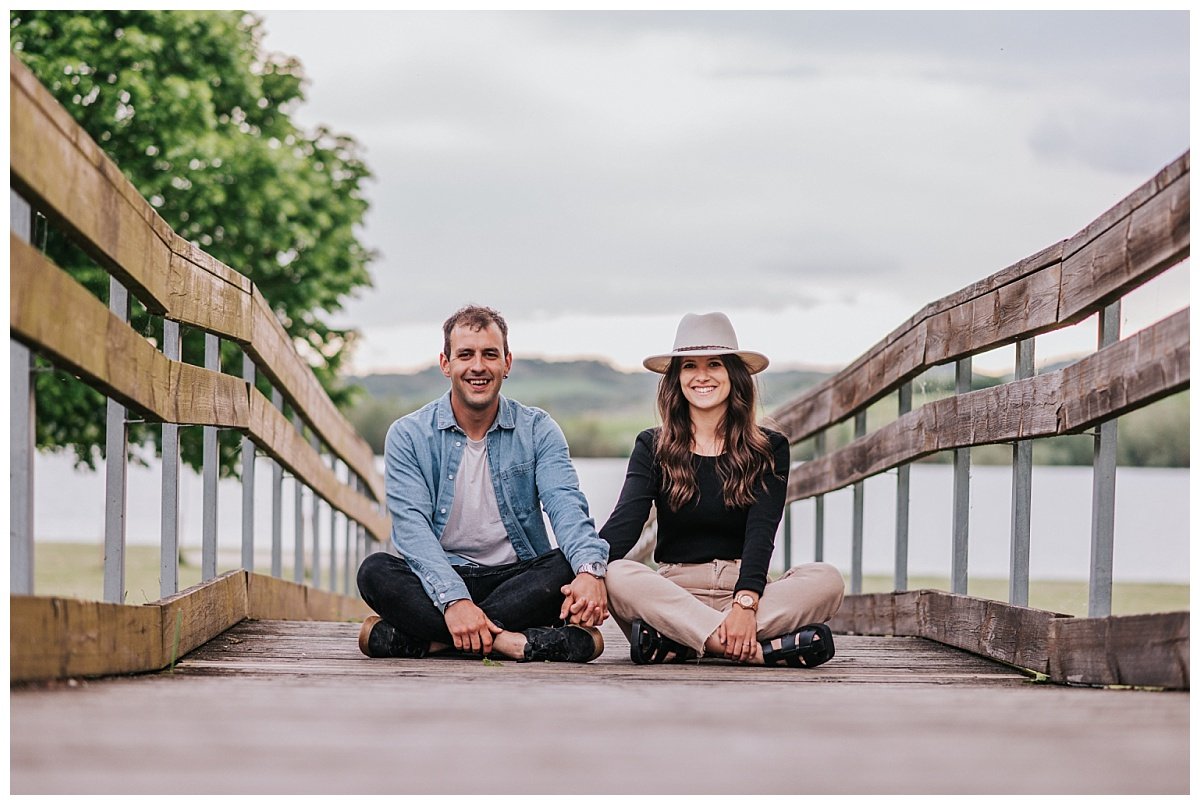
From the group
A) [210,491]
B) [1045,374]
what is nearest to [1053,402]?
[1045,374]

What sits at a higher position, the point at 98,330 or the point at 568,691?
the point at 98,330

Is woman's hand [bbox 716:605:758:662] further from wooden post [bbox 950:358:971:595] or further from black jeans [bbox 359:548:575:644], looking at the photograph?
wooden post [bbox 950:358:971:595]

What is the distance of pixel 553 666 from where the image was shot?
357 centimetres

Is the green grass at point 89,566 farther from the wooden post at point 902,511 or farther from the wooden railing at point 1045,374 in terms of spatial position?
the wooden railing at point 1045,374

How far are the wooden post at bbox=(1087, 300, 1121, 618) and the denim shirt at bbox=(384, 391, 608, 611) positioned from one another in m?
1.33

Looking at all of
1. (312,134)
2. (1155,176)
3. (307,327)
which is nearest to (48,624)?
(1155,176)

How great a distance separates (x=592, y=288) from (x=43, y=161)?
2726 centimetres

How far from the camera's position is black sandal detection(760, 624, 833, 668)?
359 cm

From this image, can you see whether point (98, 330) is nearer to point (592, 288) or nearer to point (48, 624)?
point (48, 624)

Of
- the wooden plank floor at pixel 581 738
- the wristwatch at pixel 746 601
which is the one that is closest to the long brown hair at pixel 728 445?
the wristwatch at pixel 746 601

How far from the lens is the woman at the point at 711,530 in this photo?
3672mm

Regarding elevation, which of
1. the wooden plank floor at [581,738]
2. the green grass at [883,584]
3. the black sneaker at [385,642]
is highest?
the wooden plank floor at [581,738]

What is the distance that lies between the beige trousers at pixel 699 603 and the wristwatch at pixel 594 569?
2 centimetres

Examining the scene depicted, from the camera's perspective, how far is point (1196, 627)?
2457 millimetres
